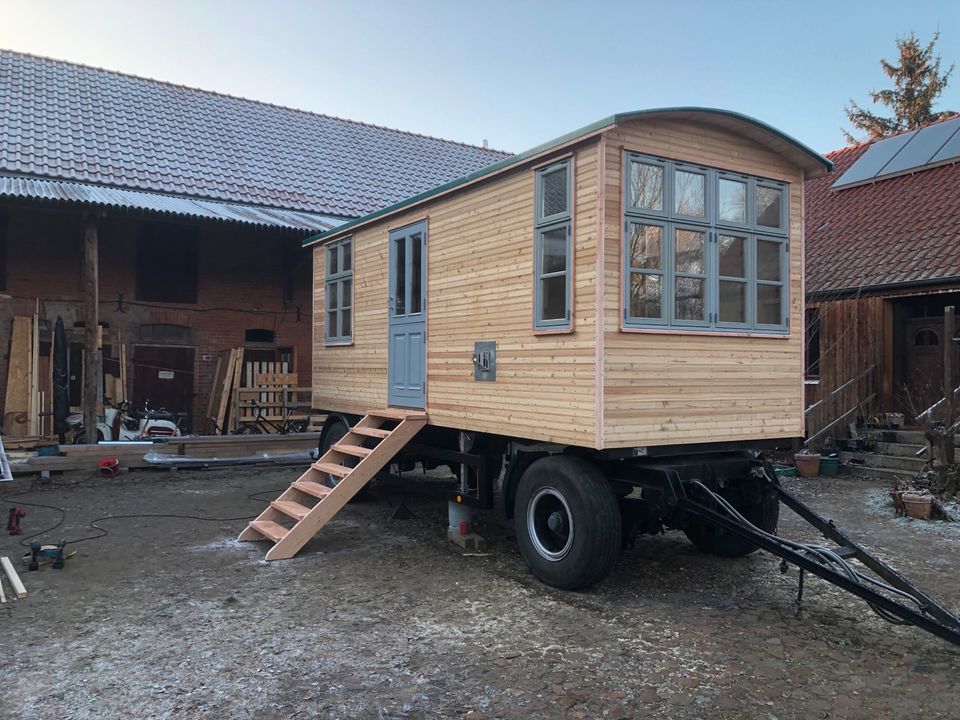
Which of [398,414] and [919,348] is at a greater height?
[919,348]

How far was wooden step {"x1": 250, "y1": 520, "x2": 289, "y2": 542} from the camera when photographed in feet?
23.2

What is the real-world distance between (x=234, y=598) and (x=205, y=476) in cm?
654

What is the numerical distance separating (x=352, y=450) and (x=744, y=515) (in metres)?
3.90

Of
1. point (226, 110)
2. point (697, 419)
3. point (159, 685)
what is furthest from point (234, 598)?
point (226, 110)

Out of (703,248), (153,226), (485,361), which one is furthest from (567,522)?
(153,226)

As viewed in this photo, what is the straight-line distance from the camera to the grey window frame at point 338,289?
32.2ft

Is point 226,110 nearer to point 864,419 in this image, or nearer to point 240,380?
point 240,380

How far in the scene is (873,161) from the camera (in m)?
16.6

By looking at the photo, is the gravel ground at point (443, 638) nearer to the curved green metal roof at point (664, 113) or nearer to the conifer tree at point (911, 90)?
the curved green metal roof at point (664, 113)

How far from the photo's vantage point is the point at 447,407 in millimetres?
7598

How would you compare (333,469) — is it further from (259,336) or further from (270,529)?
(259,336)

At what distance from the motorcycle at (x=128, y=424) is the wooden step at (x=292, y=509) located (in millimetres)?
6153

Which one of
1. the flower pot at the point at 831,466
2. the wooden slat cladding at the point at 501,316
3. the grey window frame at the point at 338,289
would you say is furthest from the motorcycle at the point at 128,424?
the flower pot at the point at 831,466

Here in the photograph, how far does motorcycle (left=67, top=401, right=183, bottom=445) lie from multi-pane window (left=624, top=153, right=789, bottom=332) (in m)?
9.88
